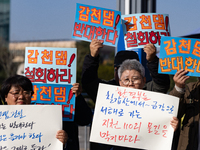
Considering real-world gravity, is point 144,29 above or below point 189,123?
above

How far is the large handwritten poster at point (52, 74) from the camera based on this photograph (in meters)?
3.12

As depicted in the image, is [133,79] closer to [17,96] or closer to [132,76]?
[132,76]

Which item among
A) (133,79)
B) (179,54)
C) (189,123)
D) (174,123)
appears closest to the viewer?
(174,123)

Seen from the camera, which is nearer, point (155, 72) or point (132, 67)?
point (132, 67)

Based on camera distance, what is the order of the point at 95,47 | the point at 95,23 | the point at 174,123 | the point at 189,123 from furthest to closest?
the point at 95,23 < the point at 189,123 < the point at 95,47 < the point at 174,123

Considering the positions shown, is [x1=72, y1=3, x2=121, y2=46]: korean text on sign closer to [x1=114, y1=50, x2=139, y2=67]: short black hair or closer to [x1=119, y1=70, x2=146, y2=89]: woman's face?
[x1=114, y1=50, x2=139, y2=67]: short black hair

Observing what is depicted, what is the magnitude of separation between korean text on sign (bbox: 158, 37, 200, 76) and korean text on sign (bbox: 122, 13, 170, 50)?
0.31m

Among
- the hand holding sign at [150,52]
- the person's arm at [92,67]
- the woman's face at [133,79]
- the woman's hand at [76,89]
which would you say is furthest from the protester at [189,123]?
the woman's hand at [76,89]

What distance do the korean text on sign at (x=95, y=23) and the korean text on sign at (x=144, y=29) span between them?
142 millimetres

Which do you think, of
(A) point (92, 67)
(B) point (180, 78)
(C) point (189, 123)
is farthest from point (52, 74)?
(C) point (189, 123)

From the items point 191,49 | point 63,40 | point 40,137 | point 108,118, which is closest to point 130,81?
point 108,118

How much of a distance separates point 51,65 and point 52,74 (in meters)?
0.10

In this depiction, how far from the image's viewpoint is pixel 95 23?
326 cm

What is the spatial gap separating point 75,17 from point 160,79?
1152 mm
